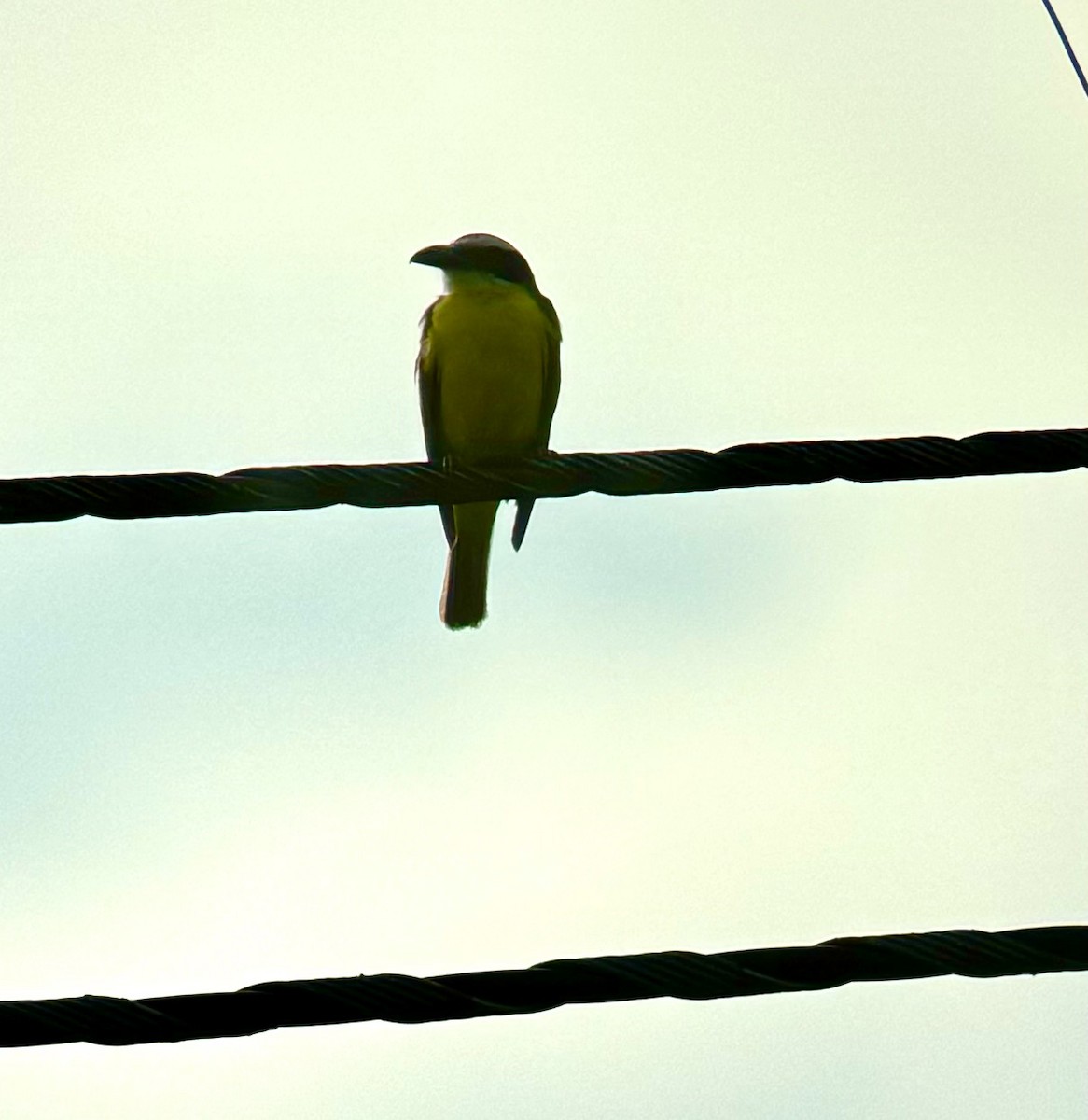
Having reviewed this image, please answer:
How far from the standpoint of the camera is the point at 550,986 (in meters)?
2.67

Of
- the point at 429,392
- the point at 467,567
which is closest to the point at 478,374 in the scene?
the point at 429,392

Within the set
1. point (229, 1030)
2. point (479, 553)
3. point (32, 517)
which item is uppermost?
point (479, 553)

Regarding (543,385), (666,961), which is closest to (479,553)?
(543,385)

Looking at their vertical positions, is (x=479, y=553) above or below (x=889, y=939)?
above

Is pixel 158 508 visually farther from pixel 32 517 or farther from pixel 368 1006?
pixel 368 1006

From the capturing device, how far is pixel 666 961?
264cm

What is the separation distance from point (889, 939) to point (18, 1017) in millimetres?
1301

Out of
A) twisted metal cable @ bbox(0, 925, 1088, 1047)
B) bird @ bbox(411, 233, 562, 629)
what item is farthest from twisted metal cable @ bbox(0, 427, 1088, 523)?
bird @ bbox(411, 233, 562, 629)

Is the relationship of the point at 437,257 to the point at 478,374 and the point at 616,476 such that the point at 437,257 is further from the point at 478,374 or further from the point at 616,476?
the point at 616,476

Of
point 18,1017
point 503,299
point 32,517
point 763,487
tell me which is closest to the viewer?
point 18,1017

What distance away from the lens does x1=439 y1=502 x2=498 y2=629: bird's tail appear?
23.9 ft

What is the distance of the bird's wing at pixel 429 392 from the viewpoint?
24.0ft

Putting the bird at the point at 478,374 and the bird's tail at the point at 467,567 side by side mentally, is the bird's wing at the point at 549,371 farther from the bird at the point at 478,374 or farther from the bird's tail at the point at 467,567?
the bird's tail at the point at 467,567

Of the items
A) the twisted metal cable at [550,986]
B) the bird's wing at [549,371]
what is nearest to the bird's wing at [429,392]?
the bird's wing at [549,371]
